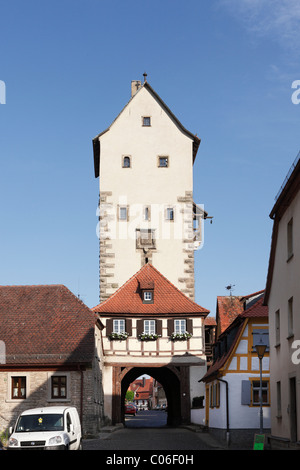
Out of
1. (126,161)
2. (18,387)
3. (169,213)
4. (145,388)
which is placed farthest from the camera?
(145,388)

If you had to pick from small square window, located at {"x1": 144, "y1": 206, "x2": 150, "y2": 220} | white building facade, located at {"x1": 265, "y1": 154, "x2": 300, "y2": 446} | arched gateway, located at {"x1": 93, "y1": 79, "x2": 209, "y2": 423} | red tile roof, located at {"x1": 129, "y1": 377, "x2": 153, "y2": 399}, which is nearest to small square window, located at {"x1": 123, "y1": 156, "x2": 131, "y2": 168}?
arched gateway, located at {"x1": 93, "y1": 79, "x2": 209, "y2": 423}

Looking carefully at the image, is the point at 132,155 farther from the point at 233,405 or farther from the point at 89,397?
the point at 233,405

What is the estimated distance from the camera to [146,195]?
177 feet

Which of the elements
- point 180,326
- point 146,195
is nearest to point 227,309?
point 180,326

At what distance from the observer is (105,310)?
151 feet

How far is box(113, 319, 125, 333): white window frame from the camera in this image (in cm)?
4597

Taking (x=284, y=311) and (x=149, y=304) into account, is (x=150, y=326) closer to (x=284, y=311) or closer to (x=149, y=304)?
(x=149, y=304)

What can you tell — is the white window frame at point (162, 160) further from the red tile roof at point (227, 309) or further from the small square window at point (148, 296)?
the small square window at point (148, 296)

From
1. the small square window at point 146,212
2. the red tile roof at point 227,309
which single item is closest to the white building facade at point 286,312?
the red tile roof at point 227,309

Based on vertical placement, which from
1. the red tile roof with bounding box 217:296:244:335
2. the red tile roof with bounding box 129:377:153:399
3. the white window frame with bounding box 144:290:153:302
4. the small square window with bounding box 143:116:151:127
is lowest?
the red tile roof with bounding box 129:377:153:399

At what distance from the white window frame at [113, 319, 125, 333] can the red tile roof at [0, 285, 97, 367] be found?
19.0 ft

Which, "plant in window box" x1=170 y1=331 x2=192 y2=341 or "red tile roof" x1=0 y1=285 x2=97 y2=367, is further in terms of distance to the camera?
"plant in window box" x1=170 y1=331 x2=192 y2=341

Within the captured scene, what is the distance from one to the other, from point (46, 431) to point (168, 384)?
107ft

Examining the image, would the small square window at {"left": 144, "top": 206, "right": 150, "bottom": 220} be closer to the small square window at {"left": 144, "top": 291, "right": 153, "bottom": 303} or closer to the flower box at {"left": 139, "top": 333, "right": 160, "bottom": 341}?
the small square window at {"left": 144, "top": 291, "right": 153, "bottom": 303}
